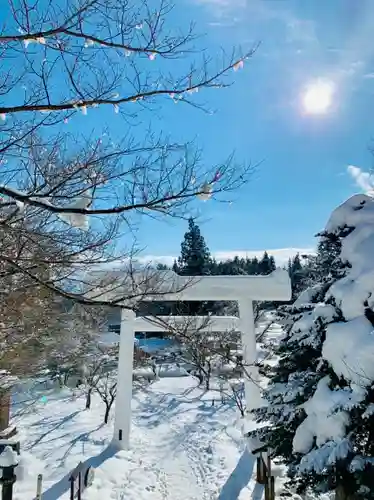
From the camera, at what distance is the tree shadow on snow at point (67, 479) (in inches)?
216

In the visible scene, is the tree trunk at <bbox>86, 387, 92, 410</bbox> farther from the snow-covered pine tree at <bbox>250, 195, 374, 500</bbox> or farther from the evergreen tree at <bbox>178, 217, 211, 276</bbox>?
the evergreen tree at <bbox>178, 217, 211, 276</bbox>

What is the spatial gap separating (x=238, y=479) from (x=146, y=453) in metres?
2.35

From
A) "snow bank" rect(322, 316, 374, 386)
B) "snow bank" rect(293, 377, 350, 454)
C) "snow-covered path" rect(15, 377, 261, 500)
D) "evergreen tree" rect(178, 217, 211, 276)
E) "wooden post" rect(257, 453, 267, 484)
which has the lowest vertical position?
"snow-covered path" rect(15, 377, 261, 500)

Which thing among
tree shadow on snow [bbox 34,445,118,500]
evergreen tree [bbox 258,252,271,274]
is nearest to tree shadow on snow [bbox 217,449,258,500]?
tree shadow on snow [bbox 34,445,118,500]

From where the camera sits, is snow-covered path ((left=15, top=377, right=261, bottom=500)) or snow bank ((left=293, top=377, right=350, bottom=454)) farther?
snow-covered path ((left=15, top=377, right=261, bottom=500))

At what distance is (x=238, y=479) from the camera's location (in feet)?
20.8

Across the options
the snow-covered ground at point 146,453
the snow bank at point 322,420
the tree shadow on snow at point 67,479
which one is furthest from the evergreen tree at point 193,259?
the snow bank at point 322,420

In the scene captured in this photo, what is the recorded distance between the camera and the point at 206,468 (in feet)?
23.5

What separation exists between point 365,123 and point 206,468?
6.47 metres

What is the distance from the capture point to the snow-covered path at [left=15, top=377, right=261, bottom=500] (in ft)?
19.3

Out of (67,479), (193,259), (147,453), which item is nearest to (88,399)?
(147,453)

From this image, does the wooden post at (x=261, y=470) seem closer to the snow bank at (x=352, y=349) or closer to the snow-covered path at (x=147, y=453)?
the snow-covered path at (x=147, y=453)

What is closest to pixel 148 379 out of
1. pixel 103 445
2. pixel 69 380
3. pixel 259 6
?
pixel 69 380

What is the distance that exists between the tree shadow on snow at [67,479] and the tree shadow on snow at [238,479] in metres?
2.29
